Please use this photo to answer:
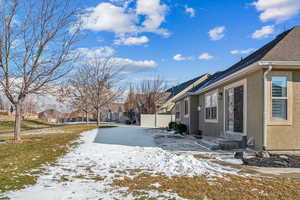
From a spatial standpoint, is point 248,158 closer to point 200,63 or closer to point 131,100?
point 200,63

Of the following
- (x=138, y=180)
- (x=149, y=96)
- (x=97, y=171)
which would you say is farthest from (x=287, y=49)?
(x=149, y=96)

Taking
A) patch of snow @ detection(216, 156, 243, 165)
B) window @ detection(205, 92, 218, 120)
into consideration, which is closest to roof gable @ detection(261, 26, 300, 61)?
patch of snow @ detection(216, 156, 243, 165)

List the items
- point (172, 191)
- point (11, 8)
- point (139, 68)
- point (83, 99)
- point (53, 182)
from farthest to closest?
1. point (139, 68)
2. point (83, 99)
3. point (11, 8)
4. point (53, 182)
5. point (172, 191)

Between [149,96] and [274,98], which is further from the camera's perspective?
[149,96]

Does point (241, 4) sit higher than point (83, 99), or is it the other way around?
point (241, 4)

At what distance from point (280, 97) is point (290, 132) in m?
1.15

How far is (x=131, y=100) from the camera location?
32.5 m

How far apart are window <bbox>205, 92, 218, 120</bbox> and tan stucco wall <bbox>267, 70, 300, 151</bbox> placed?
4230 mm

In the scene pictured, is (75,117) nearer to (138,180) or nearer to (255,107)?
(255,107)

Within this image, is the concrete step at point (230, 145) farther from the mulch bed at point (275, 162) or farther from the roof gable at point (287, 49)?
the roof gable at point (287, 49)

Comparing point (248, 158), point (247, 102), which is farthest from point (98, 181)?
point (247, 102)

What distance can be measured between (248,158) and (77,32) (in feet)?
27.6

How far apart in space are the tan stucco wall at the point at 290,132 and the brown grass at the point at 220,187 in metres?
2.86

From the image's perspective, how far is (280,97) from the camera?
275 inches
